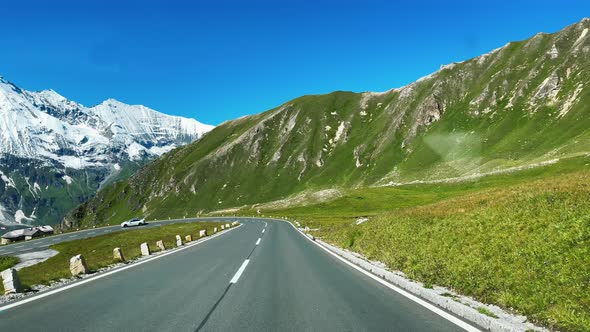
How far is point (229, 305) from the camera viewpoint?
927 cm

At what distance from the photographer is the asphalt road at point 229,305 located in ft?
25.0

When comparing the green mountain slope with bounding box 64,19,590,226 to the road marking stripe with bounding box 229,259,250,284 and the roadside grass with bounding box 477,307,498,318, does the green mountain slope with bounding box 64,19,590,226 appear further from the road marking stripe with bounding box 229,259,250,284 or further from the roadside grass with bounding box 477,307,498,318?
the roadside grass with bounding box 477,307,498,318

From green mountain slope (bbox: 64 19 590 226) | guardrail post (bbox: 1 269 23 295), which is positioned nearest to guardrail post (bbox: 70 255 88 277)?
guardrail post (bbox: 1 269 23 295)

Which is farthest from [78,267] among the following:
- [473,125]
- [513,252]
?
[473,125]

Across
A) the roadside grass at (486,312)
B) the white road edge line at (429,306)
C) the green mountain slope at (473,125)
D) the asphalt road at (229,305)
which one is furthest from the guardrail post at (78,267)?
the green mountain slope at (473,125)

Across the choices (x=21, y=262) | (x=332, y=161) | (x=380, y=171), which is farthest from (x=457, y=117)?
(x=21, y=262)

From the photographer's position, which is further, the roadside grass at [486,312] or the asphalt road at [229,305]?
the asphalt road at [229,305]

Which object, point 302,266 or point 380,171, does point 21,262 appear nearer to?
point 302,266

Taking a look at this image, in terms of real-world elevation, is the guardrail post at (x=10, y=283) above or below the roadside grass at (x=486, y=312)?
above

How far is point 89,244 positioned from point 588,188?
2141 inches

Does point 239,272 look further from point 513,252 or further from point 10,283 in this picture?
point 513,252

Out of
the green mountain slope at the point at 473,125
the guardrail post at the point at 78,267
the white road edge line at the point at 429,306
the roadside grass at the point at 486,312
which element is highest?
the green mountain slope at the point at 473,125

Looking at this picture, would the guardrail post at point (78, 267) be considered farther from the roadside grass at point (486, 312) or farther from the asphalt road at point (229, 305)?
the roadside grass at point (486, 312)

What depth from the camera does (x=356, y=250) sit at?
21047 mm
